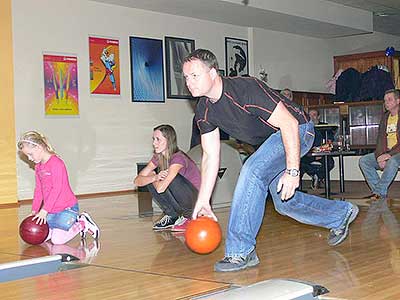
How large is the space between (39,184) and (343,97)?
828 cm

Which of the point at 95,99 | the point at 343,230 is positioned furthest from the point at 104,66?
the point at 343,230

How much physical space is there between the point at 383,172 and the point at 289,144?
462 centimetres

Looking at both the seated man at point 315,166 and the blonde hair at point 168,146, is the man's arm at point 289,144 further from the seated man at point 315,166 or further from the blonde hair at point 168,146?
the seated man at point 315,166

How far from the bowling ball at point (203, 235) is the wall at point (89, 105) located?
18.4 feet

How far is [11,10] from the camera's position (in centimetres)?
848

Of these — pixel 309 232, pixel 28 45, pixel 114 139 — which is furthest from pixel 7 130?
pixel 309 232

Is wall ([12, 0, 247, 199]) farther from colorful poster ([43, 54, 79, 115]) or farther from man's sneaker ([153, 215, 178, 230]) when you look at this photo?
man's sneaker ([153, 215, 178, 230])

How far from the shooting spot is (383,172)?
740 centimetres

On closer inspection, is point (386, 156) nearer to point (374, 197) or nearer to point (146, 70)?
point (374, 197)

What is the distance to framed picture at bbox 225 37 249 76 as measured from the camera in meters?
11.3

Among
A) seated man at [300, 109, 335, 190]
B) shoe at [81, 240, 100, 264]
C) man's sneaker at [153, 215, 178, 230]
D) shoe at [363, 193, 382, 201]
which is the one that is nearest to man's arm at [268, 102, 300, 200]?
shoe at [81, 240, 100, 264]

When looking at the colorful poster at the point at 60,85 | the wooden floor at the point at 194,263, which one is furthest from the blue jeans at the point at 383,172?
the colorful poster at the point at 60,85

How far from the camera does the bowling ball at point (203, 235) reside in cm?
343

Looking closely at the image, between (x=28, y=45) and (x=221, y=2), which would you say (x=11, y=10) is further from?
(x=221, y=2)
